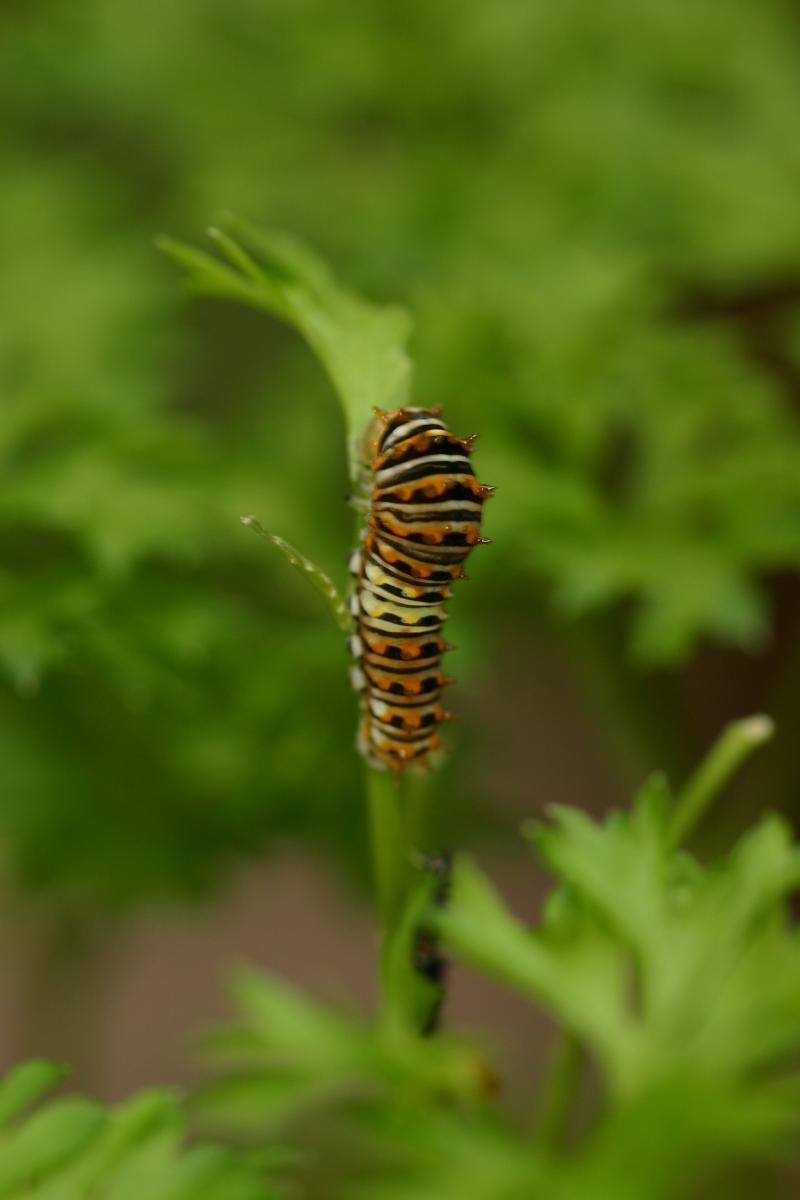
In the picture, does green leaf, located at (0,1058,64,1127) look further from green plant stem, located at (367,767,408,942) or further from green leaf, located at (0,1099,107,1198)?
green plant stem, located at (367,767,408,942)

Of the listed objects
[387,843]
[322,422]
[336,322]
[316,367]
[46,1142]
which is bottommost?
[46,1142]

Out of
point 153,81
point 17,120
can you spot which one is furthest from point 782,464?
point 17,120

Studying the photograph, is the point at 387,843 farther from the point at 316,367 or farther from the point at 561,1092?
the point at 316,367

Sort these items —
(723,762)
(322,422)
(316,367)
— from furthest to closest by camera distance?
(316,367) < (322,422) < (723,762)

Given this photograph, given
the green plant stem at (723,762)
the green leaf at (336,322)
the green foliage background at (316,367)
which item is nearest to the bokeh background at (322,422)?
the green foliage background at (316,367)

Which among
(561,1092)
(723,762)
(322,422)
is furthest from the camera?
(322,422)

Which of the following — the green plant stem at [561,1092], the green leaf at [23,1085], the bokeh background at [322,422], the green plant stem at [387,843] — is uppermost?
the bokeh background at [322,422]

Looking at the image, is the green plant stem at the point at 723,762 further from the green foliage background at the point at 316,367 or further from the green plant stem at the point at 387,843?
the green foliage background at the point at 316,367

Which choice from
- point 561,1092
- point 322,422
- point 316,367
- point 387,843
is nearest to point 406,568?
point 387,843
